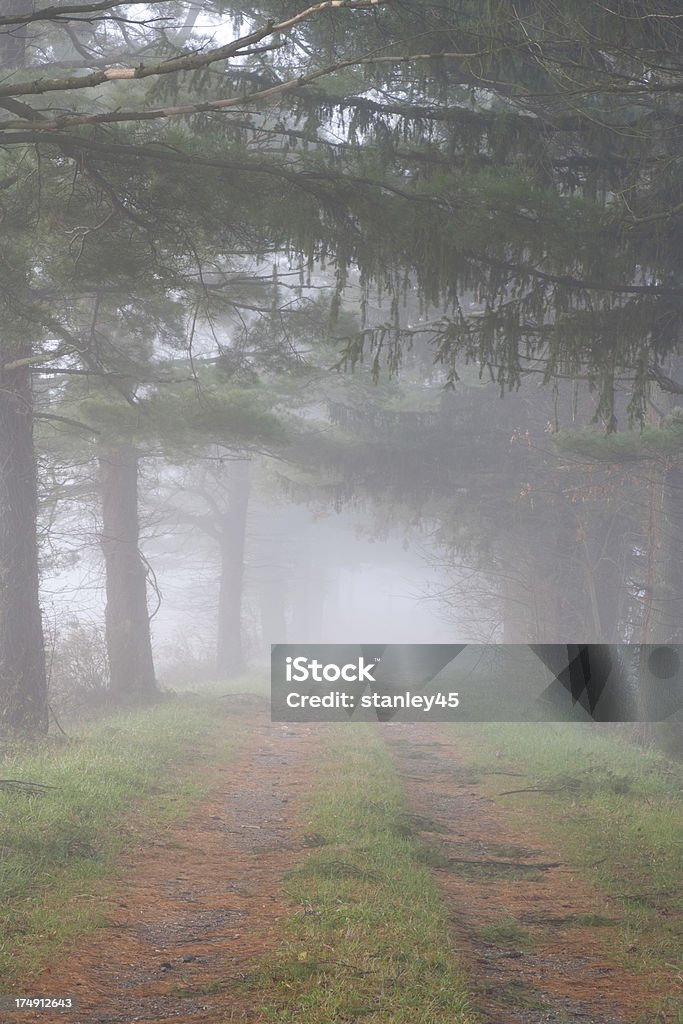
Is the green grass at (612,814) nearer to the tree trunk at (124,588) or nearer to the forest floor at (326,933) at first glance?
the forest floor at (326,933)

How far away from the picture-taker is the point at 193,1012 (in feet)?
14.7

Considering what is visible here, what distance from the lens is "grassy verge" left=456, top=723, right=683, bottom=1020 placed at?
6.23m

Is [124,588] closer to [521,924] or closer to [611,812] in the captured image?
[611,812]

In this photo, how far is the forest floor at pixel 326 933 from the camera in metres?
4.62

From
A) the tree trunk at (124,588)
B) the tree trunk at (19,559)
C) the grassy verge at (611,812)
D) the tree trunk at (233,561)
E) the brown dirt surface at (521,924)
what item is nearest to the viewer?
the brown dirt surface at (521,924)

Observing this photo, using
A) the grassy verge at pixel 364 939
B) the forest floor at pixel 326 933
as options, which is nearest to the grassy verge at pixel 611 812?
the forest floor at pixel 326 933

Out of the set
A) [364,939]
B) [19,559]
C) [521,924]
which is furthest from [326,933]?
[19,559]

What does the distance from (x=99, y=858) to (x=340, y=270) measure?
507 cm

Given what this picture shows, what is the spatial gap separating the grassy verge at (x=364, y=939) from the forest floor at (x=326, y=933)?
15 mm

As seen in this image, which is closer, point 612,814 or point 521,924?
point 521,924

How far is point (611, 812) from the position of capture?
9539 millimetres

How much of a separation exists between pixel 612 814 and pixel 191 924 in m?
5.11

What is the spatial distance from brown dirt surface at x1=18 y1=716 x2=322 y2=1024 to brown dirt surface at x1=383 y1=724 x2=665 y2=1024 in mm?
1285

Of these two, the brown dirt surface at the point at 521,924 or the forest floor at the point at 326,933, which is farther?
the brown dirt surface at the point at 521,924
